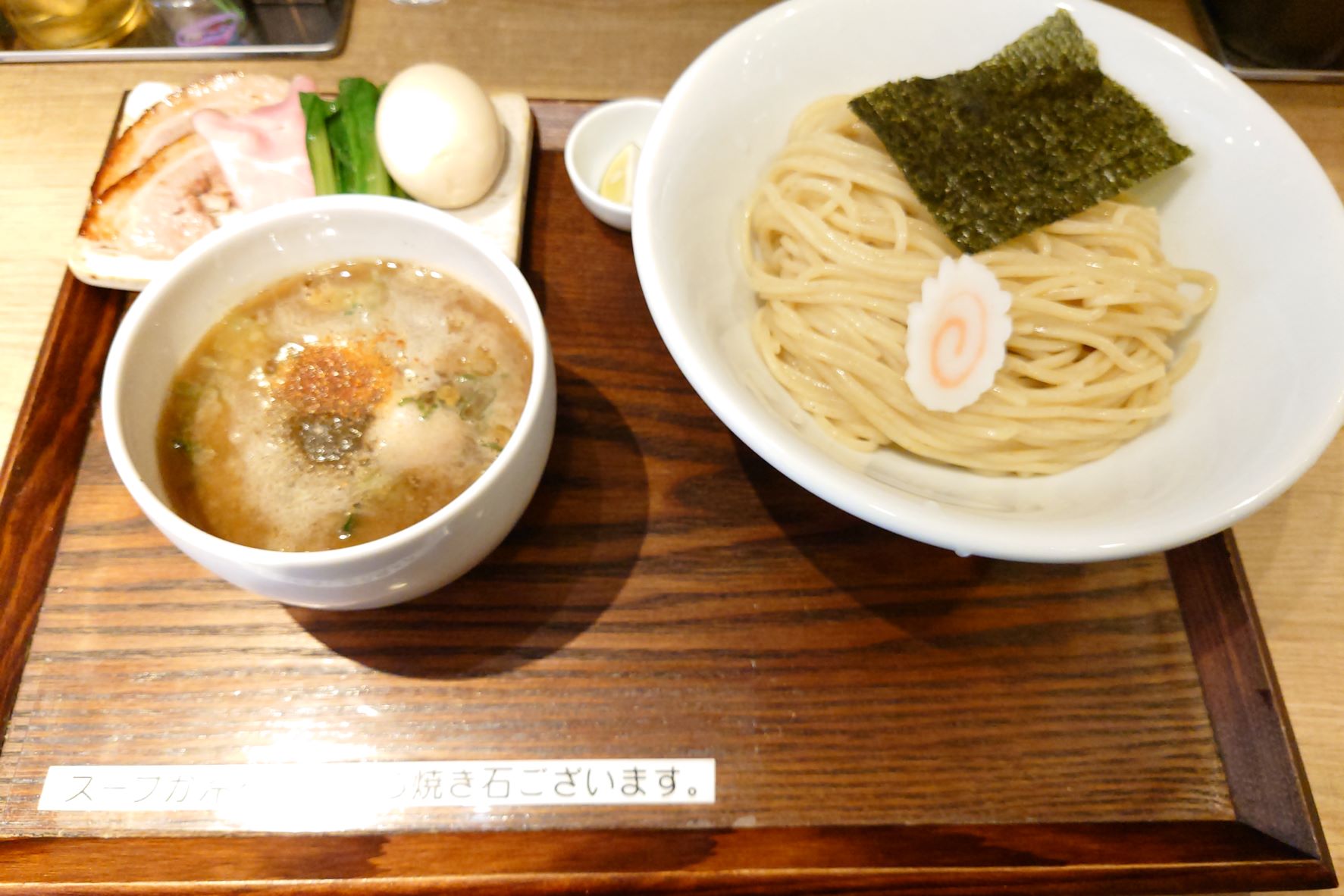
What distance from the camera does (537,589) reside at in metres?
1.48

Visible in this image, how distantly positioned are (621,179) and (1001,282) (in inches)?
36.8

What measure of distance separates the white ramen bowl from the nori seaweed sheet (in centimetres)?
80

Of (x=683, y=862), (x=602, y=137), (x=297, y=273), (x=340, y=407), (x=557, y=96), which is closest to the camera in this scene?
(x=683, y=862)

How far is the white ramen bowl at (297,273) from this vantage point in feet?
3.74

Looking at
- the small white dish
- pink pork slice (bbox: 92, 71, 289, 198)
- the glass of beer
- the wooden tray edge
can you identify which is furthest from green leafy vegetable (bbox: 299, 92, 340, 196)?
the wooden tray edge

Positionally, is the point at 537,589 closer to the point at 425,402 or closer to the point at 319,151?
the point at 425,402

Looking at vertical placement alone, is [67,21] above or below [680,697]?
above

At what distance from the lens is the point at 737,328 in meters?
1.57

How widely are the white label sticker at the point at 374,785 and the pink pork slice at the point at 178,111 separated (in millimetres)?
1332

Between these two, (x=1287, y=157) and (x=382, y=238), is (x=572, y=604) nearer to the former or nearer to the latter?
(x=382, y=238)

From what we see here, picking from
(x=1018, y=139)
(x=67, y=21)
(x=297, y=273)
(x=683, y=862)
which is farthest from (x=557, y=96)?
(x=683, y=862)

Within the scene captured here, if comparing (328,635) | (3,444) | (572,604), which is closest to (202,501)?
(328,635)

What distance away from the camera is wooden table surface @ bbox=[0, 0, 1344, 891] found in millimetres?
1560

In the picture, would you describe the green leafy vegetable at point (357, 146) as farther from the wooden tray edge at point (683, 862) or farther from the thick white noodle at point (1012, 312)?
the wooden tray edge at point (683, 862)
